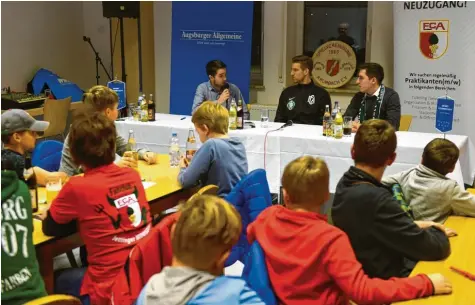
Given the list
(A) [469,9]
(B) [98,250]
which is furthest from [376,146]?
(A) [469,9]

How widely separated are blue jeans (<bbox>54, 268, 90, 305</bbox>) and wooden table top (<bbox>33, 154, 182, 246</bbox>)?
24 cm

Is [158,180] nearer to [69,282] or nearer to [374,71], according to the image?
[69,282]

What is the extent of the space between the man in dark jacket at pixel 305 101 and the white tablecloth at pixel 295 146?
38 cm

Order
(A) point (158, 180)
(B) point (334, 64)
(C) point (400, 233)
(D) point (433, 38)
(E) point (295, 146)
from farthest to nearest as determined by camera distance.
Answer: (B) point (334, 64)
(D) point (433, 38)
(E) point (295, 146)
(A) point (158, 180)
(C) point (400, 233)

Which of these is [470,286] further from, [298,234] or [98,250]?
[98,250]

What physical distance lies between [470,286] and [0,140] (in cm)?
207

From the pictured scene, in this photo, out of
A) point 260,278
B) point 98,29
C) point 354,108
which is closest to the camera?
point 260,278

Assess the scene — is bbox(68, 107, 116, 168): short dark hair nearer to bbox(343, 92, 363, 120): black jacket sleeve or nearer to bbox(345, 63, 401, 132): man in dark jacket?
bbox(345, 63, 401, 132): man in dark jacket

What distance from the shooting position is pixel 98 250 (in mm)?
2055

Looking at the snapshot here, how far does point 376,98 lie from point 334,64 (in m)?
1.85

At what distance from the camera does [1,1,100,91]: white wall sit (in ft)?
22.1

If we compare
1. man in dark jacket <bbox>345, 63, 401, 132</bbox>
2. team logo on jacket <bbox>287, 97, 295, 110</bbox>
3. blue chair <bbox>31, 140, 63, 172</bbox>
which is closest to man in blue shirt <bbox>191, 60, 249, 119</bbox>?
team logo on jacket <bbox>287, 97, 295, 110</bbox>

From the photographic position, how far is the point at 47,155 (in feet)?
10.6

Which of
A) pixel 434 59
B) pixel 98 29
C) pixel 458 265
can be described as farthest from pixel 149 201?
pixel 98 29
